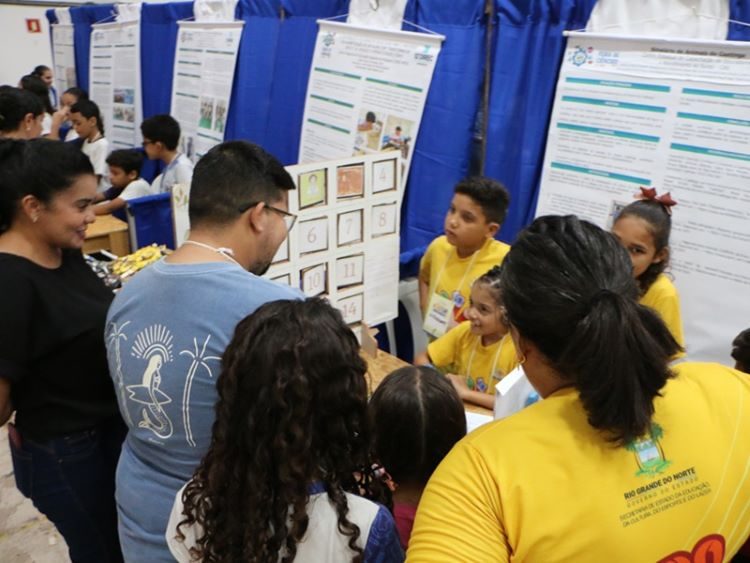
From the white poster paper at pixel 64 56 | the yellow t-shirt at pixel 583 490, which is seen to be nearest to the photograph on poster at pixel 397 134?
the yellow t-shirt at pixel 583 490

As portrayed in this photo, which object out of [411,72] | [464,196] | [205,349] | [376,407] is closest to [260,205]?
[205,349]

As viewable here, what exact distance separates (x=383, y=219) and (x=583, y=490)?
1.50 metres

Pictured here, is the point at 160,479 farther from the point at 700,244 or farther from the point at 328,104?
the point at 328,104

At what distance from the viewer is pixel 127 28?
221 inches

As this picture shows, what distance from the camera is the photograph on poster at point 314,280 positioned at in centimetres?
191

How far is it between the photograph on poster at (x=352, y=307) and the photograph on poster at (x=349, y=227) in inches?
8.4

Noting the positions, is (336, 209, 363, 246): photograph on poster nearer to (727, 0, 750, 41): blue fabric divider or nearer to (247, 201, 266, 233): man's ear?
(247, 201, 266, 233): man's ear

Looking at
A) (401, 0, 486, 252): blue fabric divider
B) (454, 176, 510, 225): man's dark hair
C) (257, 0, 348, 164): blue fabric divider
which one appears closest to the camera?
(454, 176, 510, 225): man's dark hair

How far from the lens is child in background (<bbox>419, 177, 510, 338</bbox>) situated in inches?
87.0

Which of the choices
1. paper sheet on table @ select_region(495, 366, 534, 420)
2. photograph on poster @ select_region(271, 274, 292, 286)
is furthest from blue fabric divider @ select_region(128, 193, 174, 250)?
paper sheet on table @ select_region(495, 366, 534, 420)

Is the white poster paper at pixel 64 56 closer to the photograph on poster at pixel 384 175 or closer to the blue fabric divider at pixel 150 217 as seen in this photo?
the blue fabric divider at pixel 150 217

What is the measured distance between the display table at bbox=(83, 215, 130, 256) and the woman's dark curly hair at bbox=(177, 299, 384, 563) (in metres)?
3.18

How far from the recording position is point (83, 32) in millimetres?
6559

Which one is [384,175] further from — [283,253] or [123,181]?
[123,181]
